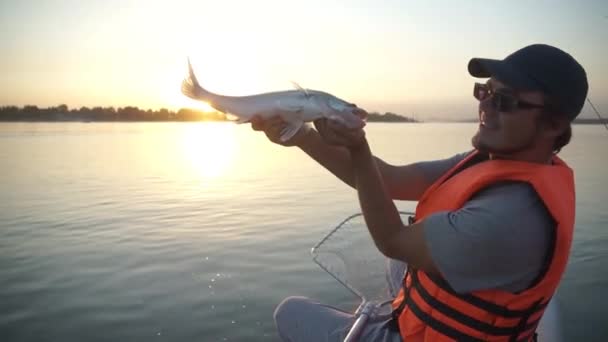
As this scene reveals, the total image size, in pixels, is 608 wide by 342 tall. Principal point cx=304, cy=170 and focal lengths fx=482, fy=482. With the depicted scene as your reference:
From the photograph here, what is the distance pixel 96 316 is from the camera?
6414 millimetres

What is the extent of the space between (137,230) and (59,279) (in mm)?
2955

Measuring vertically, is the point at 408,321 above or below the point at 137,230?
above

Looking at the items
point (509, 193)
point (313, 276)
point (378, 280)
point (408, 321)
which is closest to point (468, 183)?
point (509, 193)

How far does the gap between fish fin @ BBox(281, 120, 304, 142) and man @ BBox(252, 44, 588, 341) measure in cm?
35

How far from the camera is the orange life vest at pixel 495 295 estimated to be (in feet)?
8.76

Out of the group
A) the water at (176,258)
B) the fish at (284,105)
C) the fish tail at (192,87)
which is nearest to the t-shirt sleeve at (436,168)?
the fish at (284,105)

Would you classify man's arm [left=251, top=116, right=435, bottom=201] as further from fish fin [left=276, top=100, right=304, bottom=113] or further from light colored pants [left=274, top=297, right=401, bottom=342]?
light colored pants [left=274, top=297, right=401, bottom=342]

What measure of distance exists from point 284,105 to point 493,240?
179cm

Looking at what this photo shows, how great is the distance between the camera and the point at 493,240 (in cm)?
246

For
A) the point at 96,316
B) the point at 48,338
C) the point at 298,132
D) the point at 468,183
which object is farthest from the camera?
the point at 96,316

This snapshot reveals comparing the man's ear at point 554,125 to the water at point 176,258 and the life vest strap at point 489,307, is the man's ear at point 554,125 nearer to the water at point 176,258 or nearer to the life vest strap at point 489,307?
the life vest strap at point 489,307

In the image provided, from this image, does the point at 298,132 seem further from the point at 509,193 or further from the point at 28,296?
the point at 28,296

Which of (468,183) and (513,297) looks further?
(468,183)

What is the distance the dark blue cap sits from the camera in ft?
9.26
